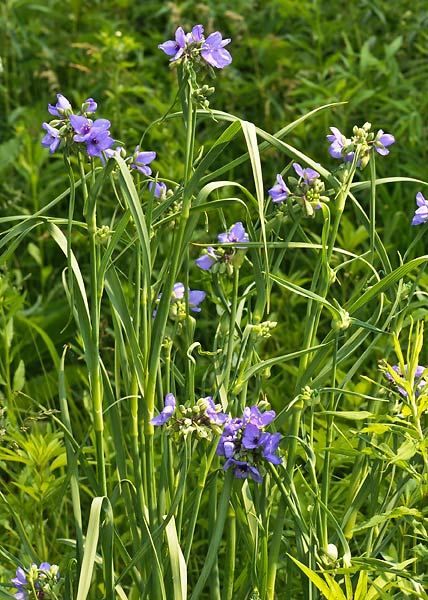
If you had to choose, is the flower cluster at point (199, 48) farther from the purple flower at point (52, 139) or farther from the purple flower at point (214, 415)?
the purple flower at point (214, 415)

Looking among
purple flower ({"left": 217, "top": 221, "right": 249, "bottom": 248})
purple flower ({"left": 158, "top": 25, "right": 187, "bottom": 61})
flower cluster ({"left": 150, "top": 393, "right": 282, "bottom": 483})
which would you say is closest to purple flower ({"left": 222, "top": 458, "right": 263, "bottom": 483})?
flower cluster ({"left": 150, "top": 393, "right": 282, "bottom": 483})

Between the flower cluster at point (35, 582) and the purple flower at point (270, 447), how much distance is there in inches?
14.6

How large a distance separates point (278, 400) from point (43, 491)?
0.69 meters

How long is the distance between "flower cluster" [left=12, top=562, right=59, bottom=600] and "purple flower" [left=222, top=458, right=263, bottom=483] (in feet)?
1.04

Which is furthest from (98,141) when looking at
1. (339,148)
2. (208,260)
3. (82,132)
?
(339,148)

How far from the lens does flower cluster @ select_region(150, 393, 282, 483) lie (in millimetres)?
1404

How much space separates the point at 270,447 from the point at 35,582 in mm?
434

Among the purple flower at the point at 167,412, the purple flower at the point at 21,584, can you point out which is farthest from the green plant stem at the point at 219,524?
the purple flower at the point at 21,584

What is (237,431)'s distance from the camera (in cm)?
147

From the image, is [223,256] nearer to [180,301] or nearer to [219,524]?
[180,301]

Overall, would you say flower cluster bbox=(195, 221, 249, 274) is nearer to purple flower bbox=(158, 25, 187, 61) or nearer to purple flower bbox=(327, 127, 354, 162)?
purple flower bbox=(327, 127, 354, 162)

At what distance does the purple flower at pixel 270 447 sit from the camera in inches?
56.3

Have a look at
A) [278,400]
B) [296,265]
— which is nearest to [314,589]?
[278,400]

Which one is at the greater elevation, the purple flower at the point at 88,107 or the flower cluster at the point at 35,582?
the purple flower at the point at 88,107
